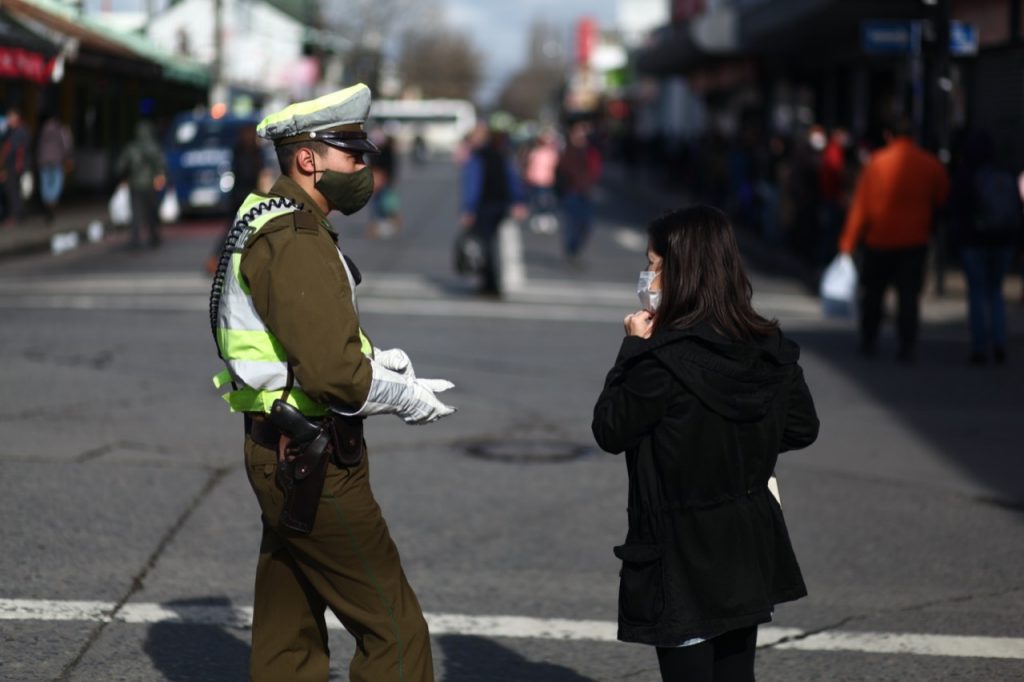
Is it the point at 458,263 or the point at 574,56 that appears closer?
the point at 458,263

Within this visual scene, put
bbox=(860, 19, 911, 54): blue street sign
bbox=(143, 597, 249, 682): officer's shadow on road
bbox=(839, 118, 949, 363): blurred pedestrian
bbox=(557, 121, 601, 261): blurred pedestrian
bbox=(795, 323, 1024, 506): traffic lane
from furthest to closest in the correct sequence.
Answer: bbox=(557, 121, 601, 261): blurred pedestrian, bbox=(860, 19, 911, 54): blue street sign, bbox=(839, 118, 949, 363): blurred pedestrian, bbox=(795, 323, 1024, 506): traffic lane, bbox=(143, 597, 249, 682): officer's shadow on road

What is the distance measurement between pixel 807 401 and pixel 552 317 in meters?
12.0

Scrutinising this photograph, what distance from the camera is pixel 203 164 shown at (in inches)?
1209

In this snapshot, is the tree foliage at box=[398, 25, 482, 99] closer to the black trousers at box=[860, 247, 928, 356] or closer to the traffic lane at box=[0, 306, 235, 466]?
the traffic lane at box=[0, 306, 235, 466]

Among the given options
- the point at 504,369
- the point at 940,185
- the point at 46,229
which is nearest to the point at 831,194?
the point at 940,185

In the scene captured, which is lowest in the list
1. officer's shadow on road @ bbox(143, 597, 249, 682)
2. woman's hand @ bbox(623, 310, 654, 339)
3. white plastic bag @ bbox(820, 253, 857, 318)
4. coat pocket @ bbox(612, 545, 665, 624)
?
officer's shadow on road @ bbox(143, 597, 249, 682)

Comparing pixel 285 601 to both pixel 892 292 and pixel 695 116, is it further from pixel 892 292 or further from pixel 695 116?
pixel 695 116

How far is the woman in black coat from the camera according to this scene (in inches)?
147

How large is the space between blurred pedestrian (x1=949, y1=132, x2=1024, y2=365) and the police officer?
9183mm

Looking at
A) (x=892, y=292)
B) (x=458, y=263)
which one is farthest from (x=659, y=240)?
(x=892, y=292)

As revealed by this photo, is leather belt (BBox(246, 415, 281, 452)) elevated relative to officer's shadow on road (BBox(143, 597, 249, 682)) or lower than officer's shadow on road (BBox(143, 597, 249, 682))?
elevated

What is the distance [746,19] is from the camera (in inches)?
1316

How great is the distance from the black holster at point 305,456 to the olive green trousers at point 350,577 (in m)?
0.04

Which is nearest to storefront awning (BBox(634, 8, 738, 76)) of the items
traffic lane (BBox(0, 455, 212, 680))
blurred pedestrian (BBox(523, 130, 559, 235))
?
blurred pedestrian (BBox(523, 130, 559, 235))
